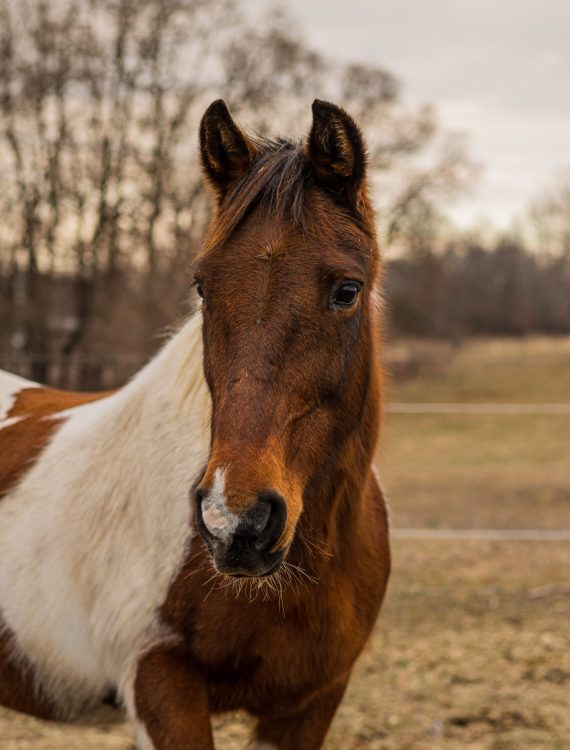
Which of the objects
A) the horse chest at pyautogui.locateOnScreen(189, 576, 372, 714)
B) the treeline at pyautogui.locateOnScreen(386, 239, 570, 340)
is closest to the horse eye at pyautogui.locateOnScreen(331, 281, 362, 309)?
the horse chest at pyautogui.locateOnScreen(189, 576, 372, 714)

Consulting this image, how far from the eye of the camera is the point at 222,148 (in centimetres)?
214

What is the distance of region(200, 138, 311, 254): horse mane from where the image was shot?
1949mm

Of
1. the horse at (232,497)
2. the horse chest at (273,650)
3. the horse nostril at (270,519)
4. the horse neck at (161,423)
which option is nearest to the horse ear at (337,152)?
the horse at (232,497)

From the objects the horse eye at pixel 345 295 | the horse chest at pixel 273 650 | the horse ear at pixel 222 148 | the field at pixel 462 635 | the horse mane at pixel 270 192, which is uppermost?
the horse ear at pixel 222 148

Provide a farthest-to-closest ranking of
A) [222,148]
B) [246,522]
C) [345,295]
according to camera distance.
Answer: [222,148] < [345,295] < [246,522]

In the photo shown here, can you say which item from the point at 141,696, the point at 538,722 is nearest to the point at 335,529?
the point at 141,696

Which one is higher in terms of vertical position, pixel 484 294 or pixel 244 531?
pixel 244 531

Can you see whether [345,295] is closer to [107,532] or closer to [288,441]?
[288,441]

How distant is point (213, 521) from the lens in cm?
159

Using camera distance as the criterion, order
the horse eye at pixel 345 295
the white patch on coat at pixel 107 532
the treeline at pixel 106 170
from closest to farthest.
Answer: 1. the horse eye at pixel 345 295
2. the white patch on coat at pixel 107 532
3. the treeline at pixel 106 170

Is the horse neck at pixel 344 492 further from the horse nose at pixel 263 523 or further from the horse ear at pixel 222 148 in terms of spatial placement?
the horse ear at pixel 222 148

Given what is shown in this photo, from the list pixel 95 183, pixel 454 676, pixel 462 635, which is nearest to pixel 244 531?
pixel 454 676

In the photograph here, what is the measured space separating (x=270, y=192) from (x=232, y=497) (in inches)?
31.7

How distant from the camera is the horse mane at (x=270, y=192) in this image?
76.7 inches
